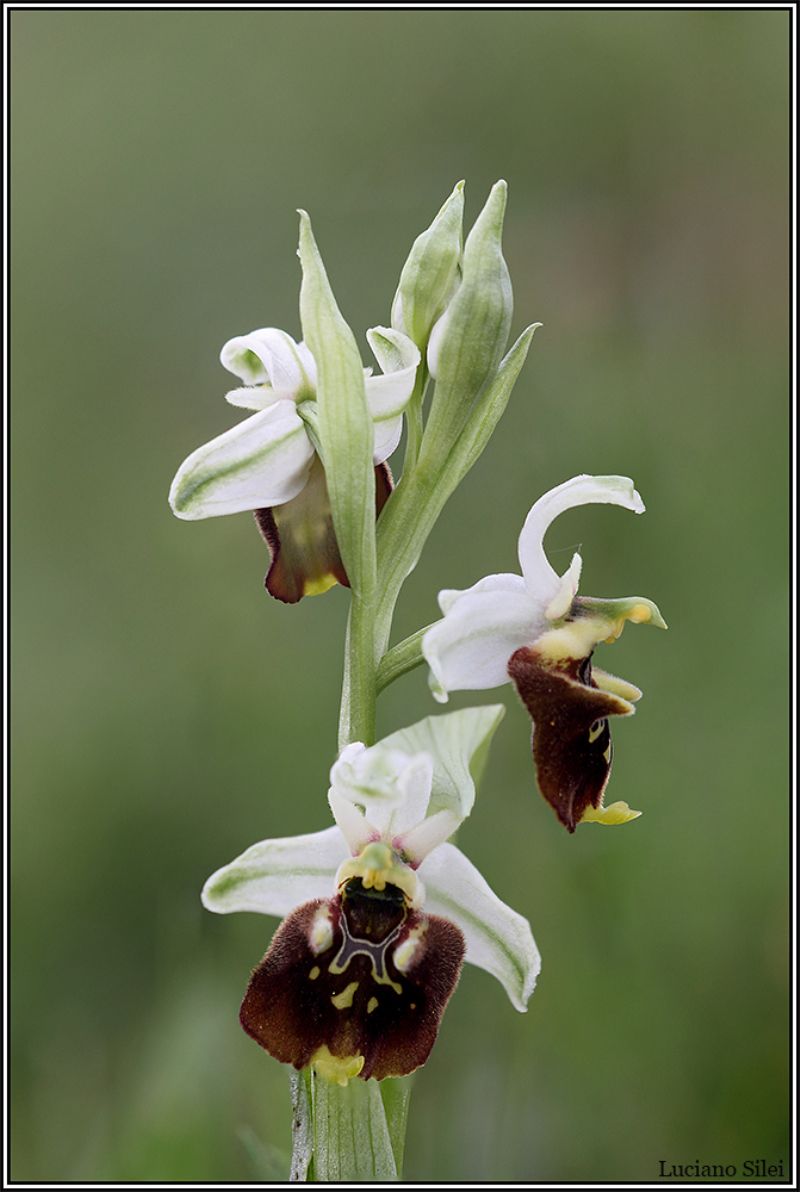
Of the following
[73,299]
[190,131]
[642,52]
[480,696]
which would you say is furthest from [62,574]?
[642,52]

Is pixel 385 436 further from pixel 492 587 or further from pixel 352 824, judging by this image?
pixel 352 824

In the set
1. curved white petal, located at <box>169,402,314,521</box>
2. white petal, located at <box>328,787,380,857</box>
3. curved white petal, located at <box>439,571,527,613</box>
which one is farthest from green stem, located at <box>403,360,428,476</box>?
white petal, located at <box>328,787,380,857</box>

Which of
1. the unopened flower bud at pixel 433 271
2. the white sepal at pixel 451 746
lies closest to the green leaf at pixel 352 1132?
the white sepal at pixel 451 746

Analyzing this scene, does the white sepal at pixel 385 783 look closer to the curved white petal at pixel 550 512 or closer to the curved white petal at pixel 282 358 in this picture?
the curved white petal at pixel 550 512

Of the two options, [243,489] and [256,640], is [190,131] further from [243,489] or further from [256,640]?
[243,489]

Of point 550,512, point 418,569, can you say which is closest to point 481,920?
point 550,512
